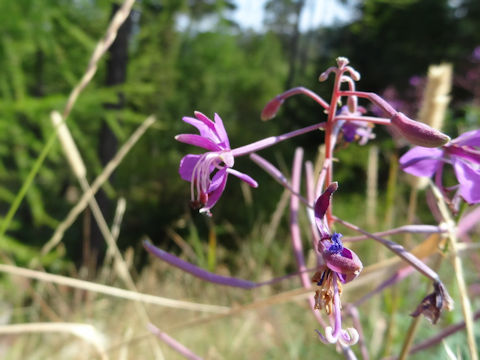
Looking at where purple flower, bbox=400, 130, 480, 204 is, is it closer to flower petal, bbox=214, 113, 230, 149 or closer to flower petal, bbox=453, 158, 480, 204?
flower petal, bbox=453, 158, 480, 204

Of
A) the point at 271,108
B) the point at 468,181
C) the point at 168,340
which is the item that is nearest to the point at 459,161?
the point at 468,181

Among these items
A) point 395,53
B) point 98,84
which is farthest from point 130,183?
point 395,53

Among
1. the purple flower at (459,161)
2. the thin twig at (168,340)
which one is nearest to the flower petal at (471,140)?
the purple flower at (459,161)

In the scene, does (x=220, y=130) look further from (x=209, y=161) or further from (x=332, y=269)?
(x=332, y=269)

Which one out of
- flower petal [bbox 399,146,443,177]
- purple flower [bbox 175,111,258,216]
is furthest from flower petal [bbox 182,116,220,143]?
flower petal [bbox 399,146,443,177]

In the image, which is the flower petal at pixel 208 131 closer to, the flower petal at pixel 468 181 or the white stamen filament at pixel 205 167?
the white stamen filament at pixel 205 167

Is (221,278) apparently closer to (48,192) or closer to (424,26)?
(48,192)
